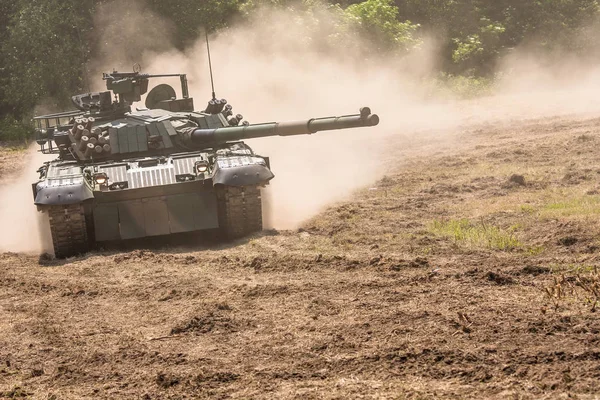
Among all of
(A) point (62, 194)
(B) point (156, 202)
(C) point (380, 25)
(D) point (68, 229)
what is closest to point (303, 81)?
(C) point (380, 25)

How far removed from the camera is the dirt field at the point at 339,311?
639cm

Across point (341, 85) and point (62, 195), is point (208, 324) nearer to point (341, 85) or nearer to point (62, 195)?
point (62, 195)

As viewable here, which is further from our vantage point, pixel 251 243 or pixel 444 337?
pixel 251 243

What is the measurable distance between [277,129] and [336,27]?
1742 cm

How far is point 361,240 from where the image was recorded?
11.5 meters

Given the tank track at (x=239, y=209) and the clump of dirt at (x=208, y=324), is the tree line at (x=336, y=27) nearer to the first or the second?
the tank track at (x=239, y=209)

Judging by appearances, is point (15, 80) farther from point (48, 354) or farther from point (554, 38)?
point (48, 354)

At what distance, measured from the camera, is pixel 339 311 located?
807 centimetres

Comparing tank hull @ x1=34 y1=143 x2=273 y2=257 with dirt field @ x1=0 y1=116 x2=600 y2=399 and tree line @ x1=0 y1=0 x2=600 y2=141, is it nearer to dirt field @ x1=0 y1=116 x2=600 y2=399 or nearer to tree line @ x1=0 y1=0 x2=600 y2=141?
dirt field @ x1=0 y1=116 x2=600 y2=399

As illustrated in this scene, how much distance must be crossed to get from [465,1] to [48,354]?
92.5 ft

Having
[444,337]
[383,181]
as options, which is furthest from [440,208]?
[444,337]


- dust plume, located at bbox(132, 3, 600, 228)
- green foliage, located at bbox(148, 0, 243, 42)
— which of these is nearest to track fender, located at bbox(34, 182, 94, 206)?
dust plume, located at bbox(132, 3, 600, 228)

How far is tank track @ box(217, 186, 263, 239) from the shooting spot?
12.2 m

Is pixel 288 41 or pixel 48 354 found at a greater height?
pixel 288 41
